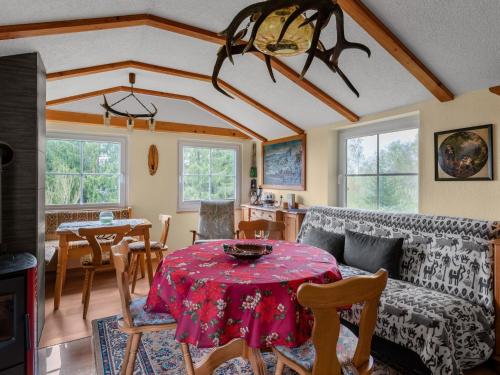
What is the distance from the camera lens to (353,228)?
3.04 meters

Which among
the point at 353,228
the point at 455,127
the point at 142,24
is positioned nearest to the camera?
the point at 142,24

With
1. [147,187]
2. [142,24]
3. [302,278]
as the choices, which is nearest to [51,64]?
[142,24]

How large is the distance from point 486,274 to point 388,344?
0.78 meters

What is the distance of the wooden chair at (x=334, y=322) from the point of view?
42.1 inches

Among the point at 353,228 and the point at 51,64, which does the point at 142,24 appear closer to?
the point at 51,64

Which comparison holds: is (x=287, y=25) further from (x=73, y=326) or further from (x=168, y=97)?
(x=168, y=97)

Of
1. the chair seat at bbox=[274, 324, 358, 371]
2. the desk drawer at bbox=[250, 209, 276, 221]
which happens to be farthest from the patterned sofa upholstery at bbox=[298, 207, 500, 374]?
the desk drawer at bbox=[250, 209, 276, 221]

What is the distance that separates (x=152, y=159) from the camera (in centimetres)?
483

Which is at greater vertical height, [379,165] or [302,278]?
[379,165]

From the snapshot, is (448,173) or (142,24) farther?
(448,173)

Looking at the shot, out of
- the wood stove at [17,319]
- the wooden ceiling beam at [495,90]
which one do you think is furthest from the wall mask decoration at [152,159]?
the wooden ceiling beam at [495,90]

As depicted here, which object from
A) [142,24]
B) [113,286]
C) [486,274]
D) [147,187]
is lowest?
[113,286]

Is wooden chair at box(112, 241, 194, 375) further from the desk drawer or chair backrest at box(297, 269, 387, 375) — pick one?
the desk drawer

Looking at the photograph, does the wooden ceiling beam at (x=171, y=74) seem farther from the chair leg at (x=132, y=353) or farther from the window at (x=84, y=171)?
the chair leg at (x=132, y=353)
